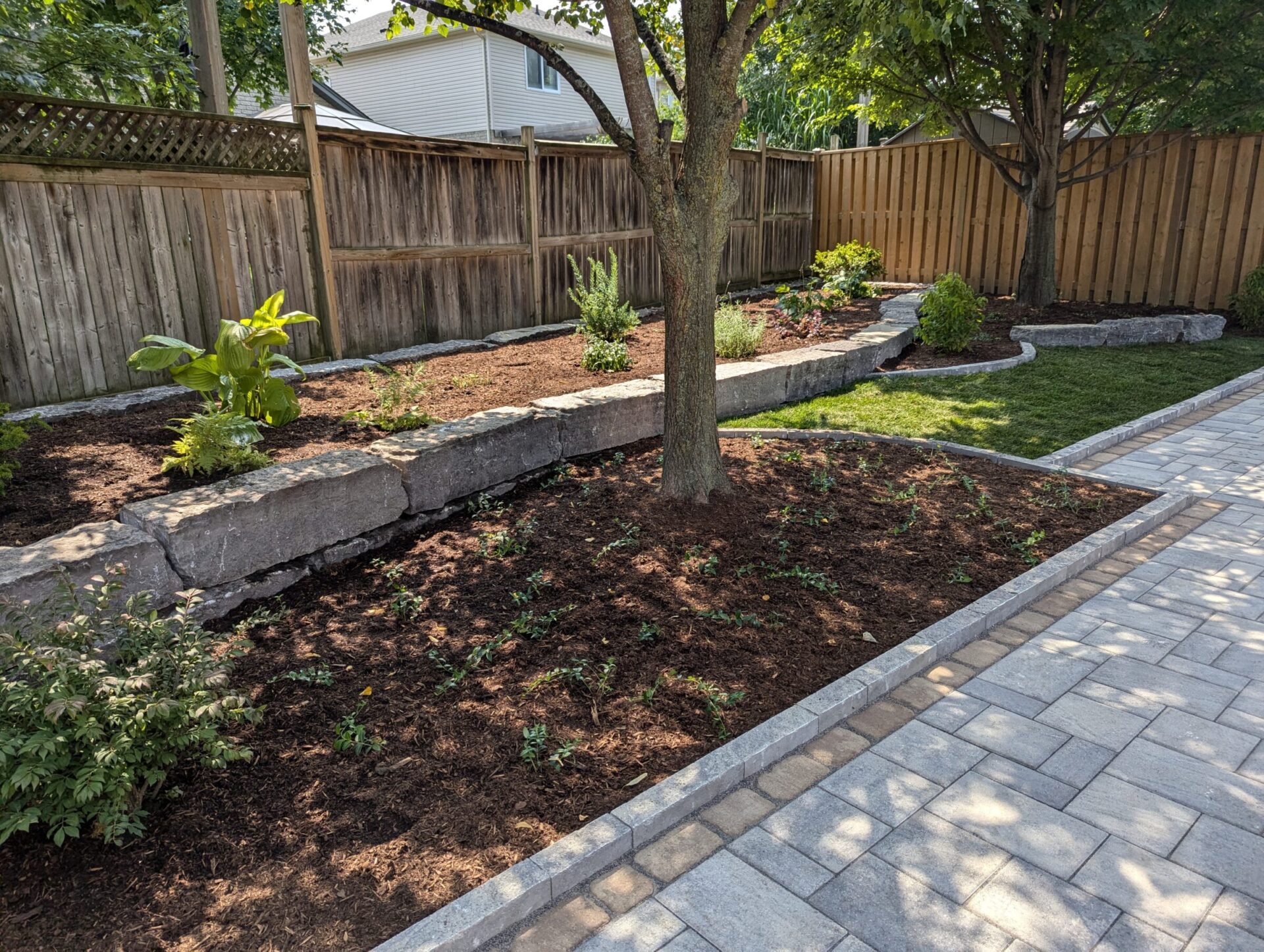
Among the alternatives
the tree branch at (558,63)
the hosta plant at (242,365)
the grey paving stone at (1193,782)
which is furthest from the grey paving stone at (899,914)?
the hosta plant at (242,365)

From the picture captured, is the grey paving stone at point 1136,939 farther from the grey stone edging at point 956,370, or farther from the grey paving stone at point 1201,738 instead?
the grey stone edging at point 956,370

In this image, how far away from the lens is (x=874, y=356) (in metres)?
7.86

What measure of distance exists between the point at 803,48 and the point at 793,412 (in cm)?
565

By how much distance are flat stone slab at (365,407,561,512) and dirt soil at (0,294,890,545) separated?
1.44 feet

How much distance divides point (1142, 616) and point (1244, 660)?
0.43 metres

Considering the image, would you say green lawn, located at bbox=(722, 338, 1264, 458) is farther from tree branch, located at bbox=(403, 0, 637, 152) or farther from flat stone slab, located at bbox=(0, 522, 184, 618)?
flat stone slab, located at bbox=(0, 522, 184, 618)

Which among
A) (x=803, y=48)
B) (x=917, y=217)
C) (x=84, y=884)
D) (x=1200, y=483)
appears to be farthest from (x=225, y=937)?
(x=917, y=217)

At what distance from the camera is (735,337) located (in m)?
7.12

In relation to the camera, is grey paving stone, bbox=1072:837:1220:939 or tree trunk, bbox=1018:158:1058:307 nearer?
grey paving stone, bbox=1072:837:1220:939

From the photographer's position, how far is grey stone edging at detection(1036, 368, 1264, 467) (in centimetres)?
567

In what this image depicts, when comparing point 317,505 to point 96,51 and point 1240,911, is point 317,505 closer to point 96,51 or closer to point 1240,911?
point 1240,911

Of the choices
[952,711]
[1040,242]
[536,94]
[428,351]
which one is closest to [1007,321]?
[1040,242]

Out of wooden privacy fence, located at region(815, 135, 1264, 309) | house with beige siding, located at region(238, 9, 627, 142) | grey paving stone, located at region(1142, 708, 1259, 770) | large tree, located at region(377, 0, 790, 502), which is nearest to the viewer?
grey paving stone, located at region(1142, 708, 1259, 770)

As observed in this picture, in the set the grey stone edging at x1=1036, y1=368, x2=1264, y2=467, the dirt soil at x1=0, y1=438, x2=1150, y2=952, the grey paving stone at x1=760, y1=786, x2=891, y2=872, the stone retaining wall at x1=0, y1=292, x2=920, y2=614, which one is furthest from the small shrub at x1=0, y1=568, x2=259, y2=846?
the grey stone edging at x1=1036, y1=368, x2=1264, y2=467
